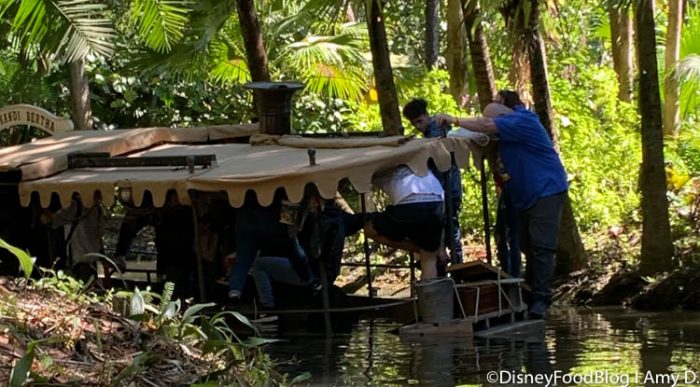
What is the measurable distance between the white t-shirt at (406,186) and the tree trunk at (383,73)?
11.5ft

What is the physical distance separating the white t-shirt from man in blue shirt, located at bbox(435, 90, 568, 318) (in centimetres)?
81

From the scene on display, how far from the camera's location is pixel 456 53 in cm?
1795

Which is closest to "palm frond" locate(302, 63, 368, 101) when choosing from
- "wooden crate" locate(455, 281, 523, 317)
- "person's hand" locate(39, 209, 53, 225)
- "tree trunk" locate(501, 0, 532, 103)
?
"tree trunk" locate(501, 0, 532, 103)

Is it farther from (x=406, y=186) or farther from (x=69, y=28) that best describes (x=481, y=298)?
(x=69, y=28)

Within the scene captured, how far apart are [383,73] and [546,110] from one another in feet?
6.45

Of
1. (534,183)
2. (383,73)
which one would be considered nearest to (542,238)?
(534,183)

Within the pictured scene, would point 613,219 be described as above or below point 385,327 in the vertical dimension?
above

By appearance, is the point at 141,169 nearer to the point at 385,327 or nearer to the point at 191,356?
the point at 385,327

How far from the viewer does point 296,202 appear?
31.2 ft

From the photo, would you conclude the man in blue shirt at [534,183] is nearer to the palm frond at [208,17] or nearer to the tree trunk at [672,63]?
the palm frond at [208,17]

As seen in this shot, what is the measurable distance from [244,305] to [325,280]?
3.94 ft

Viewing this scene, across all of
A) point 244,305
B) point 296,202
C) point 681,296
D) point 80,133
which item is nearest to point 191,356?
point 296,202

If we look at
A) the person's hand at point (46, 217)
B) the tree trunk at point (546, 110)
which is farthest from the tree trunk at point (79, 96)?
the tree trunk at point (546, 110)

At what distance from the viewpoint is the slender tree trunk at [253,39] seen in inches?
571
